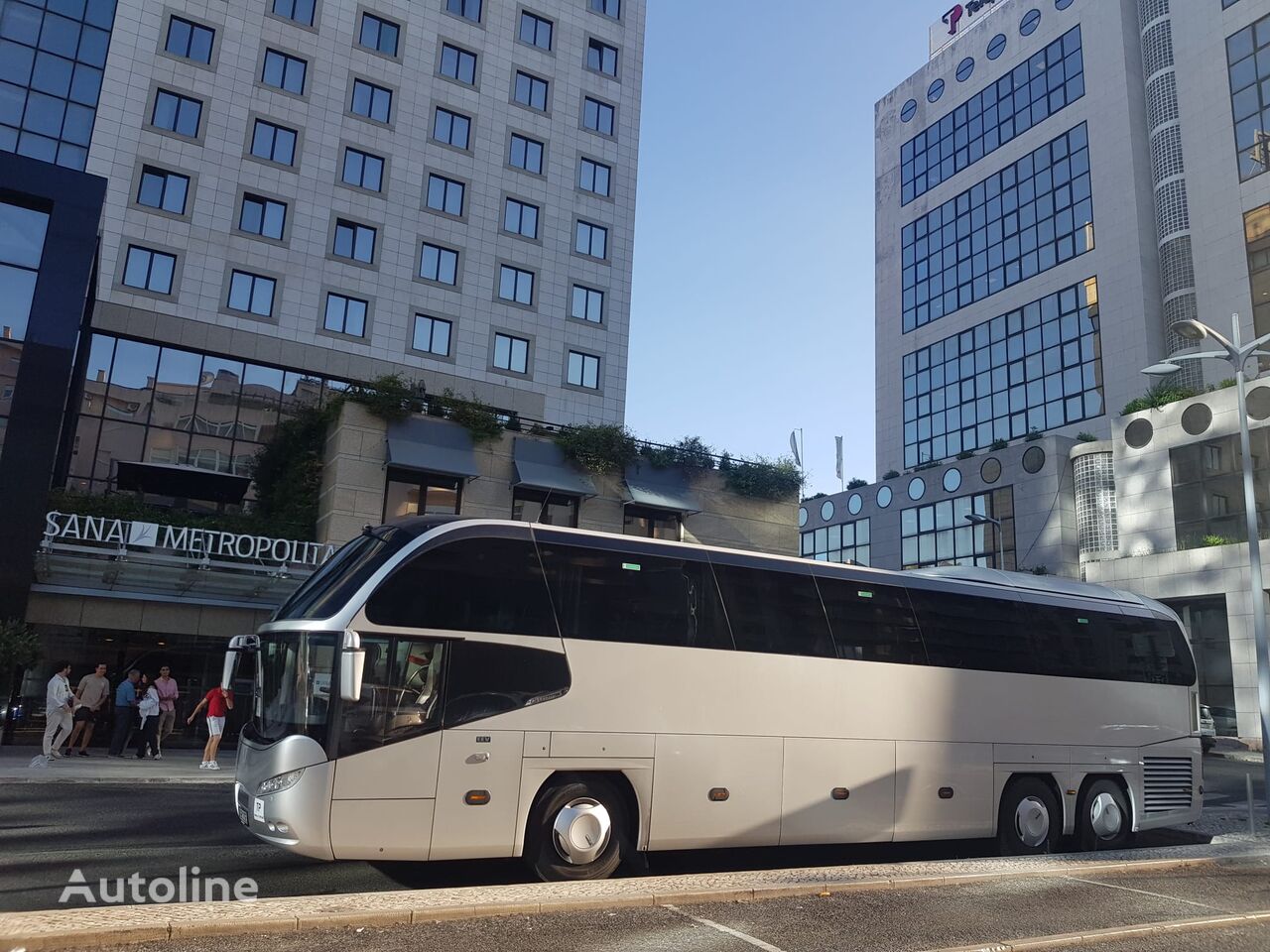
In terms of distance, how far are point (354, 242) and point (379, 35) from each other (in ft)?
31.4

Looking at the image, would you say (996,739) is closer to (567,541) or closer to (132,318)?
(567,541)

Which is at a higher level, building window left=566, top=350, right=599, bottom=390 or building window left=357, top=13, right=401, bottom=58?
building window left=357, top=13, right=401, bottom=58

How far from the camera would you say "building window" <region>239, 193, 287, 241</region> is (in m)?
35.0

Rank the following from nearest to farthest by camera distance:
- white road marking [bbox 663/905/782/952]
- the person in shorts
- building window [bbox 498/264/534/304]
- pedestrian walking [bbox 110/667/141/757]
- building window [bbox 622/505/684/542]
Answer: white road marking [bbox 663/905/782/952] < the person in shorts < pedestrian walking [bbox 110/667/141/757] < building window [bbox 622/505/684/542] < building window [bbox 498/264/534/304]

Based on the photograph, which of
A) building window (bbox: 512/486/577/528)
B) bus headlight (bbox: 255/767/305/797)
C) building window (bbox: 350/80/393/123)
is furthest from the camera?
building window (bbox: 350/80/393/123)

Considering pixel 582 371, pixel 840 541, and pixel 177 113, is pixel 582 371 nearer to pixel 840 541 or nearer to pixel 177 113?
pixel 177 113

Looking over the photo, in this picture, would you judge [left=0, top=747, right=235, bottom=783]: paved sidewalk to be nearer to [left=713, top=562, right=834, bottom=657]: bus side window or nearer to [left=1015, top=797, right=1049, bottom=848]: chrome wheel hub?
[left=713, top=562, right=834, bottom=657]: bus side window

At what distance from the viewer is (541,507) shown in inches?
1029

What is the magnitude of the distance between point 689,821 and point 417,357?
98.9ft

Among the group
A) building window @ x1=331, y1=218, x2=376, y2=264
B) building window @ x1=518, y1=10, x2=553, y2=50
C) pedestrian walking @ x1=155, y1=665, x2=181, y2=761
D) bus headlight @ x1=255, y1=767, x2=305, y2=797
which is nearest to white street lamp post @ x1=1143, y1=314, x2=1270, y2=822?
bus headlight @ x1=255, y1=767, x2=305, y2=797

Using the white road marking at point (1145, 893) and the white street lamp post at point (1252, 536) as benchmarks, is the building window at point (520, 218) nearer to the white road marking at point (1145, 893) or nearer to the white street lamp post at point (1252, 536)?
the white street lamp post at point (1252, 536)

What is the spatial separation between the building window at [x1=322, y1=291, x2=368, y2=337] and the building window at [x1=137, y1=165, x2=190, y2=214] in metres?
5.98

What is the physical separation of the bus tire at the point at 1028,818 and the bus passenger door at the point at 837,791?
216 cm

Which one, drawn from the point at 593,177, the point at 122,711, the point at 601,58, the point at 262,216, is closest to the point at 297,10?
the point at 262,216
